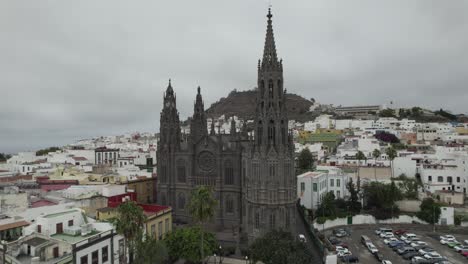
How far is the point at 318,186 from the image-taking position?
63.4 metres

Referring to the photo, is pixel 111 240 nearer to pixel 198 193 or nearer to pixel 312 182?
pixel 198 193

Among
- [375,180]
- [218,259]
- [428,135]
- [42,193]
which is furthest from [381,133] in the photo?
[42,193]

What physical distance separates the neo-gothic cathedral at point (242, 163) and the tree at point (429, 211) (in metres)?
26.3

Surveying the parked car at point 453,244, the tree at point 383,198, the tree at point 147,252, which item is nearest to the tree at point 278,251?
the tree at point 147,252

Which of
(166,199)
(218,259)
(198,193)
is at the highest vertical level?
(198,193)

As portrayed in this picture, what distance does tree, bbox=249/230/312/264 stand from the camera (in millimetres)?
36469

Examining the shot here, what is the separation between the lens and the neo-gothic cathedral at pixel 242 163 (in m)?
47.0

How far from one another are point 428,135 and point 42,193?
121 metres

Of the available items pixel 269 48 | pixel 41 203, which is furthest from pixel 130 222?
pixel 269 48

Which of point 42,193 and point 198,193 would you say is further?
point 42,193

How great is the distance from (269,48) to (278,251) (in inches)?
1031

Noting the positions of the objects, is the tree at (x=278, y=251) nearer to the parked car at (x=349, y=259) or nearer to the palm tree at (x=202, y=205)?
the palm tree at (x=202, y=205)

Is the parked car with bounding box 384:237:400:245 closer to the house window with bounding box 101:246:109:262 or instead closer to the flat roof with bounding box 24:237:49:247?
the house window with bounding box 101:246:109:262

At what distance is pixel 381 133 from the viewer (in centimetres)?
12888
